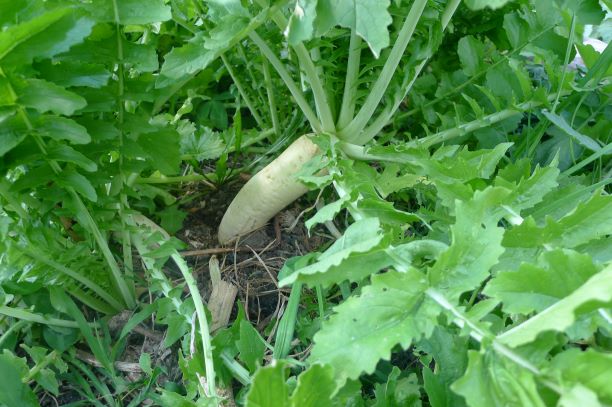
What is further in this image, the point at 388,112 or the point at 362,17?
the point at 388,112

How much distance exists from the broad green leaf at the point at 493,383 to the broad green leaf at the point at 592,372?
35 millimetres

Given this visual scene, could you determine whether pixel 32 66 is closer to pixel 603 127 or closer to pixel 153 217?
pixel 153 217

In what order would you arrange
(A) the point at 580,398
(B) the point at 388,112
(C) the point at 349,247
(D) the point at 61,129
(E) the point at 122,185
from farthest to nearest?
(B) the point at 388,112 < (E) the point at 122,185 < (D) the point at 61,129 < (C) the point at 349,247 < (A) the point at 580,398

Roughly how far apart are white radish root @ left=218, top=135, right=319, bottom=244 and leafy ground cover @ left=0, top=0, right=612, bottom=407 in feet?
0.04

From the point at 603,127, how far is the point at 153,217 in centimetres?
107

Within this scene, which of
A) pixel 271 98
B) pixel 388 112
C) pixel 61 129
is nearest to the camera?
pixel 61 129

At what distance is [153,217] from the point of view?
1.43 m

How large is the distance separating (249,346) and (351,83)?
1.98 feet

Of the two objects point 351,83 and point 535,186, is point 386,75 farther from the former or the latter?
point 535,186

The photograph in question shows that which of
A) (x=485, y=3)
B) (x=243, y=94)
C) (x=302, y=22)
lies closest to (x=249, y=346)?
(x=302, y=22)

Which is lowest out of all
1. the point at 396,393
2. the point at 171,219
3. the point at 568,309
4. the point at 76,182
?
the point at 396,393

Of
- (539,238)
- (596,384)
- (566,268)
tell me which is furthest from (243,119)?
(596,384)

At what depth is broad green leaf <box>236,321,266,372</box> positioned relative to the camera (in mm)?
938

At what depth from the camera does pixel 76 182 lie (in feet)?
3.24
